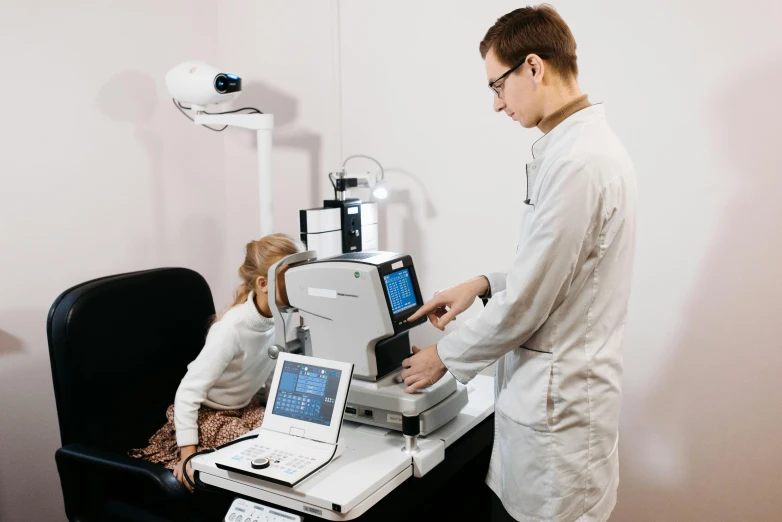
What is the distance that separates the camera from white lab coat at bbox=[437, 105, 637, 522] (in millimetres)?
1212

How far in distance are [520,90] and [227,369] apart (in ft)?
3.48

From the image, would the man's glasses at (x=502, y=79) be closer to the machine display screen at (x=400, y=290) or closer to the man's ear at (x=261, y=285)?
the machine display screen at (x=400, y=290)

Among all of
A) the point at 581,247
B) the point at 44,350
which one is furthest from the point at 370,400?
the point at 44,350

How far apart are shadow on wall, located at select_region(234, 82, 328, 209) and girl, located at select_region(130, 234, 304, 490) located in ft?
2.64

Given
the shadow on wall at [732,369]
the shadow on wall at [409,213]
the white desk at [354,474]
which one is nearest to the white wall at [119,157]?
the shadow on wall at [409,213]

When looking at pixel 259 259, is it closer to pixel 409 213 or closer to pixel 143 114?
pixel 409 213

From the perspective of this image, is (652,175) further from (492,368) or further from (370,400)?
(370,400)

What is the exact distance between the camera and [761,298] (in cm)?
194

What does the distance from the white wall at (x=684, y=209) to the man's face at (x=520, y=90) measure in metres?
0.82

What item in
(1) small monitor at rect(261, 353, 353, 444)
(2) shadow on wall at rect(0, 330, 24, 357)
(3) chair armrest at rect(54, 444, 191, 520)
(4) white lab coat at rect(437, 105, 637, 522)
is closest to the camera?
(4) white lab coat at rect(437, 105, 637, 522)

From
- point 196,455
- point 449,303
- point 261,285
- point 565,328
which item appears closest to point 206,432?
point 196,455

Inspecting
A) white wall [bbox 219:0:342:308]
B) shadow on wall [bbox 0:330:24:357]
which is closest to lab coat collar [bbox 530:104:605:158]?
white wall [bbox 219:0:342:308]

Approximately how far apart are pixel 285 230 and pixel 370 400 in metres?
1.40

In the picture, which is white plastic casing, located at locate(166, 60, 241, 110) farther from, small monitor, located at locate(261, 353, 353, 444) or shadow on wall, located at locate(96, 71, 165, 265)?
small monitor, located at locate(261, 353, 353, 444)
